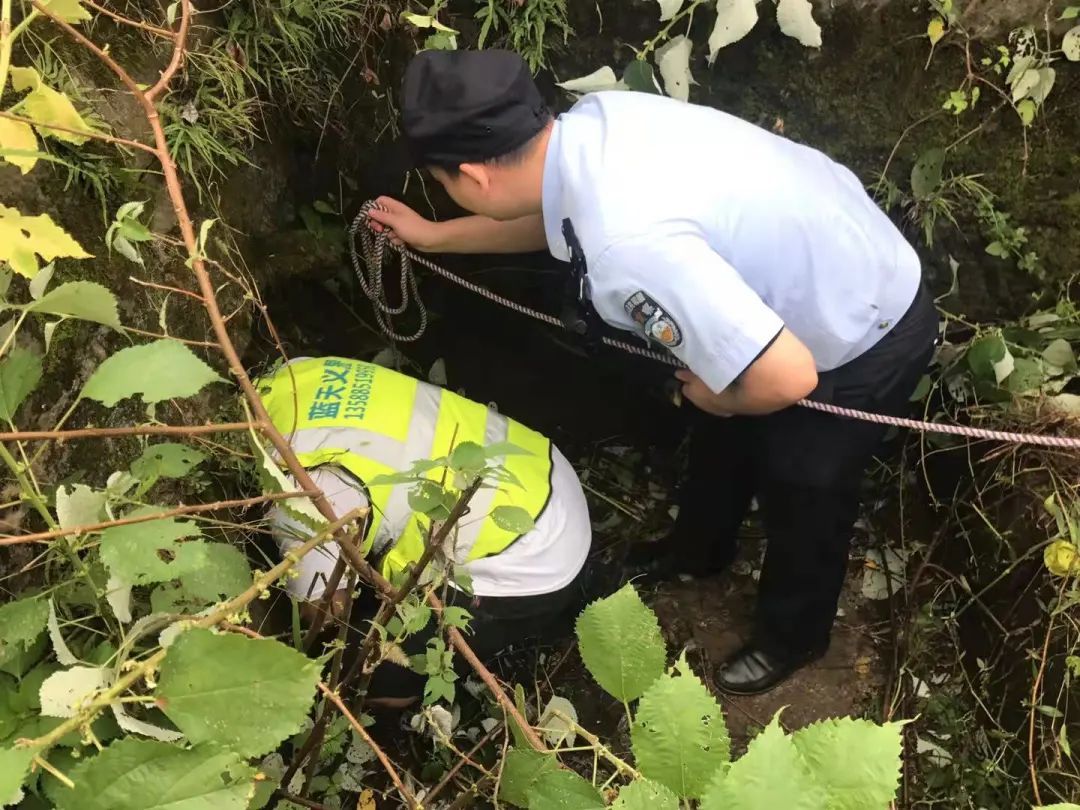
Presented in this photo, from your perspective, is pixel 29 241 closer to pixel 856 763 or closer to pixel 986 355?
pixel 856 763

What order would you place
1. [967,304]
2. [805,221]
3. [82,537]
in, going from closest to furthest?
[82,537] < [805,221] < [967,304]

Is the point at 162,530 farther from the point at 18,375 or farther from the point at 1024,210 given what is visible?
the point at 1024,210

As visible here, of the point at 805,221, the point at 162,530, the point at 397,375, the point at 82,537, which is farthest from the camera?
the point at 397,375

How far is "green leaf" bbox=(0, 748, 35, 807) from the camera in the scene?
0.58 meters

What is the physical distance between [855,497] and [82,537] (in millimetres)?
1407

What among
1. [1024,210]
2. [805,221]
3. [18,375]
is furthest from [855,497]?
[18,375]

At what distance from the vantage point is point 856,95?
6.26ft

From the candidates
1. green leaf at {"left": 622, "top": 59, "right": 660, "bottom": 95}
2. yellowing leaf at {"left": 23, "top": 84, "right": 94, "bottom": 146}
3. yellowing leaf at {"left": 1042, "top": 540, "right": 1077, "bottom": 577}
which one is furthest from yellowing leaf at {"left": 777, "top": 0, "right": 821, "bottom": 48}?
yellowing leaf at {"left": 23, "top": 84, "right": 94, "bottom": 146}

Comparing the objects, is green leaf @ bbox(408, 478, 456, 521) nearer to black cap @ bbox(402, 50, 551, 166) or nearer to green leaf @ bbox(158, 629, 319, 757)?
green leaf @ bbox(158, 629, 319, 757)

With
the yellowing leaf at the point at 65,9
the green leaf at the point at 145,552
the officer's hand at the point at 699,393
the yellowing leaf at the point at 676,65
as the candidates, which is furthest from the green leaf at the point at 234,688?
the yellowing leaf at the point at 676,65

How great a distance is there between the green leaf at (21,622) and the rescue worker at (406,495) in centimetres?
54

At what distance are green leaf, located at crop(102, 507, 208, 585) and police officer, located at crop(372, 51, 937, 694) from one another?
2.51 feet

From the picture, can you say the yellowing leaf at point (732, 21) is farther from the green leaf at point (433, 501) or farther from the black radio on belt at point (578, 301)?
the green leaf at point (433, 501)

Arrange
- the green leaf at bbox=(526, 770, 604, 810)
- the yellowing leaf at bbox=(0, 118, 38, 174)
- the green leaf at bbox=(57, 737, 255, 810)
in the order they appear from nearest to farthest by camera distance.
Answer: the green leaf at bbox=(57, 737, 255, 810), the green leaf at bbox=(526, 770, 604, 810), the yellowing leaf at bbox=(0, 118, 38, 174)
